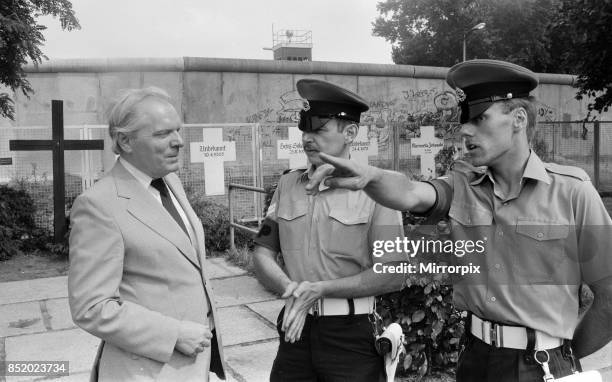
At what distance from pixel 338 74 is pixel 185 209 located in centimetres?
1495

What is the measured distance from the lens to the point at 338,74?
17.0m

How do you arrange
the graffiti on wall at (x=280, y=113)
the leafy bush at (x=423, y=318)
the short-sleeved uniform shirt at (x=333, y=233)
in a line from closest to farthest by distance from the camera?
the short-sleeved uniform shirt at (x=333, y=233) < the leafy bush at (x=423, y=318) < the graffiti on wall at (x=280, y=113)

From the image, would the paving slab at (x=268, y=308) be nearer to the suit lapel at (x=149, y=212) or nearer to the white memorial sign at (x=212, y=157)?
the suit lapel at (x=149, y=212)

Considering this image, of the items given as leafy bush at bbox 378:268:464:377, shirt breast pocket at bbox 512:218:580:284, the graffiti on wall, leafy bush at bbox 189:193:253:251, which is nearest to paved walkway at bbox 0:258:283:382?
leafy bush at bbox 378:268:464:377

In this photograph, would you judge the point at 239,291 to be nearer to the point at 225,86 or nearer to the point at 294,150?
the point at 294,150

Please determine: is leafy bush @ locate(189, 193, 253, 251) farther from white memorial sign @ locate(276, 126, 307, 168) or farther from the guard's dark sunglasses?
the guard's dark sunglasses

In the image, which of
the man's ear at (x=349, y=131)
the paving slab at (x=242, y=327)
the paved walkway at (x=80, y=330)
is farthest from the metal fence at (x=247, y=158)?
the man's ear at (x=349, y=131)

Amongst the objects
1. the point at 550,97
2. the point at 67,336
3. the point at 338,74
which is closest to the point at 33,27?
the point at 67,336

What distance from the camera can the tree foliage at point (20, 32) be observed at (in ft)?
24.9

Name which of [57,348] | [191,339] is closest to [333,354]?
[191,339]

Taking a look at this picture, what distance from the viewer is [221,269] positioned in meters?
7.88

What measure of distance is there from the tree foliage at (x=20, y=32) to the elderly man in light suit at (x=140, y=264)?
240 inches

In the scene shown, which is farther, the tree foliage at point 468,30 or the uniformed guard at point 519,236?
the tree foliage at point 468,30

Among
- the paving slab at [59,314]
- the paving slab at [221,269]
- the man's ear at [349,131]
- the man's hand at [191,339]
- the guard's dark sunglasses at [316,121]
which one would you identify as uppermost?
the guard's dark sunglasses at [316,121]
